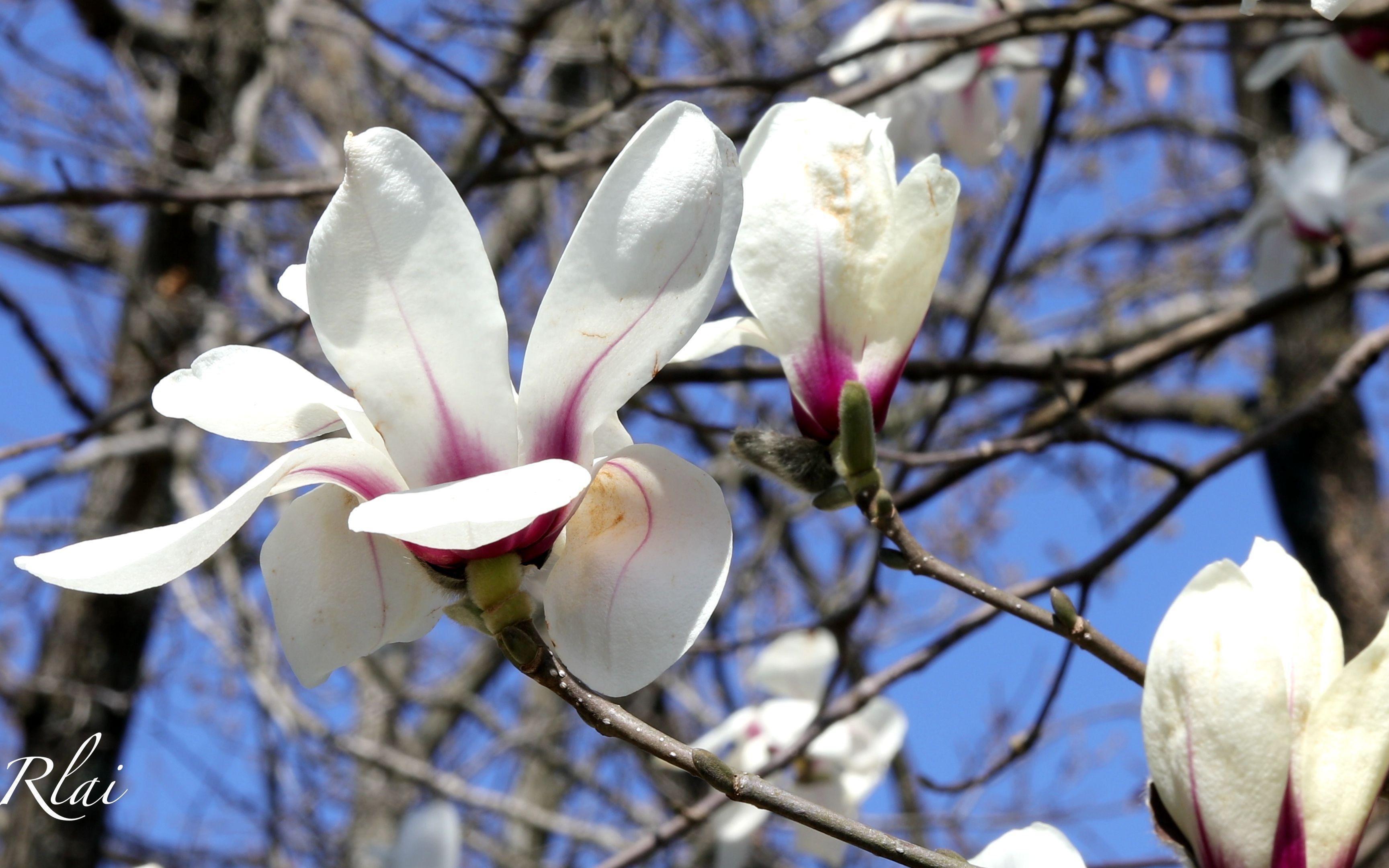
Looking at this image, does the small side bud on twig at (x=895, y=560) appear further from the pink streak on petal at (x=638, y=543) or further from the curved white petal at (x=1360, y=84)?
the curved white petal at (x=1360, y=84)

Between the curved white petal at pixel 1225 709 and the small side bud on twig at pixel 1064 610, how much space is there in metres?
0.05

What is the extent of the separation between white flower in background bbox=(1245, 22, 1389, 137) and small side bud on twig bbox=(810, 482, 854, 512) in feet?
3.91

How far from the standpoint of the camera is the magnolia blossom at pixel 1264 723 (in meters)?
0.51

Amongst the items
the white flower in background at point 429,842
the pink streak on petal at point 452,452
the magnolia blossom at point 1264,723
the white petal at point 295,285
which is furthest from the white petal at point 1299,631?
the white flower in background at point 429,842

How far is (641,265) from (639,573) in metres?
0.15

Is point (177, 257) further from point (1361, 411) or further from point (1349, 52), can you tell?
point (1361, 411)

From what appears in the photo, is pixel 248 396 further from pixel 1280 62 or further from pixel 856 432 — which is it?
pixel 1280 62

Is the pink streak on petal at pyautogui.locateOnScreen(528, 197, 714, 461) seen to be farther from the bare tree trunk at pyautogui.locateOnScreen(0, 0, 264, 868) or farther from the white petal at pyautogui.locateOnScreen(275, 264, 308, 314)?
the bare tree trunk at pyautogui.locateOnScreen(0, 0, 264, 868)

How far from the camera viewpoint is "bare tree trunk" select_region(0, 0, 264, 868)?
2.28 meters

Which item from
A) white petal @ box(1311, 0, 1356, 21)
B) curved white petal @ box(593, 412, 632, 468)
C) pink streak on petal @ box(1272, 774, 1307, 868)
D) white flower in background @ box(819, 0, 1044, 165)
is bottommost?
pink streak on petal @ box(1272, 774, 1307, 868)

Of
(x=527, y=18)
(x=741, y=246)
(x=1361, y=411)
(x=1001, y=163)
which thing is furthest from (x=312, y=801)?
(x=1361, y=411)

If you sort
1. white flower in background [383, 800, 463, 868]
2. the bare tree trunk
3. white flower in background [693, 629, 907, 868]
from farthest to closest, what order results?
the bare tree trunk, white flower in background [693, 629, 907, 868], white flower in background [383, 800, 463, 868]

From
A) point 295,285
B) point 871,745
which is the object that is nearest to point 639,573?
point 295,285

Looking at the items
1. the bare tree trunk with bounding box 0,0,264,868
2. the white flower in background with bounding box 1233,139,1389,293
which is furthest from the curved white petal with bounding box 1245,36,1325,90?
the bare tree trunk with bounding box 0,0,264,868
